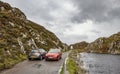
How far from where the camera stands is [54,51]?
47219mm

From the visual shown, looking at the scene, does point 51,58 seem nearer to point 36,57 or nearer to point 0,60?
point 36,57

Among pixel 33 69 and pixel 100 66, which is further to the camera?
pixel 100 66

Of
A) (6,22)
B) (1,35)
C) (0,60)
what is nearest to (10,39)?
(1,35)

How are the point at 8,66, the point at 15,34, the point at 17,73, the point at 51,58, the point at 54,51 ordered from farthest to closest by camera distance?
the point at 15,34
the point at 54,51
the point at 51,58
the point at 8,66
the point at 17,73

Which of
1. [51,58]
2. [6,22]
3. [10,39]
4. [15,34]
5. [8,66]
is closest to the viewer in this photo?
[8,66]

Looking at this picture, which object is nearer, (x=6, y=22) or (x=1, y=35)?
(x=1, y=35)

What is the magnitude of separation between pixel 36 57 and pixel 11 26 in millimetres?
23088

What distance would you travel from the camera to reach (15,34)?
5775 cm

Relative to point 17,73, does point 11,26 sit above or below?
above

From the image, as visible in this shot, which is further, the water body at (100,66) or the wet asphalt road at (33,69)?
the water body at (100,66)

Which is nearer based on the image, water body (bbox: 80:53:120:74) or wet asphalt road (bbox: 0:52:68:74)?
wet asphalt road (bbox: 0:52:68:74)

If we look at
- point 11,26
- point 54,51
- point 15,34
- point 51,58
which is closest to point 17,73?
point 51,58

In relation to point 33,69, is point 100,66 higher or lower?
higher

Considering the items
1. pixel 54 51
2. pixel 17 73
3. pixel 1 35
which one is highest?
pixel 1 35
